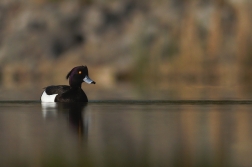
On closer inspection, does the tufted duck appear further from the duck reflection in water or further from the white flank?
the duck reflection in water

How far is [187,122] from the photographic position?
11.1 metres

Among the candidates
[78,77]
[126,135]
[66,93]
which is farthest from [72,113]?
[126,135]

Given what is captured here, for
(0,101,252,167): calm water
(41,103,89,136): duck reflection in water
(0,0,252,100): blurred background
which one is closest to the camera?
(0,101,252,167): calm water

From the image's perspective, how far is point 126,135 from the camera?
9391 mm

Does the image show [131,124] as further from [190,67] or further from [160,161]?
[190,67]

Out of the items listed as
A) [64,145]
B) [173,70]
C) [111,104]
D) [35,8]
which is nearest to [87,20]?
[35,8]

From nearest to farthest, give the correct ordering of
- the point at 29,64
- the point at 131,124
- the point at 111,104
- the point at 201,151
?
the point at 201,151, the point at 131,124, the point at 111,104, the point at 29,64

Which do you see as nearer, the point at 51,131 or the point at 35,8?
the point at 51,131

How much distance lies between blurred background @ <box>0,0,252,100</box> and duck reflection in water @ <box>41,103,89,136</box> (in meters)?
4.64

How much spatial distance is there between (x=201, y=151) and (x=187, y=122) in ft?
9.86

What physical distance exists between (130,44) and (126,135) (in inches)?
665

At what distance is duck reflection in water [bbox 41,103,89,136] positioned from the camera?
1044 centimetres

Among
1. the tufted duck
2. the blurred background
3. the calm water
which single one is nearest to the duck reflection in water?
the calm water

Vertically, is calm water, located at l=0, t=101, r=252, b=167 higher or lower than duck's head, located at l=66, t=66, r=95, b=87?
lower
